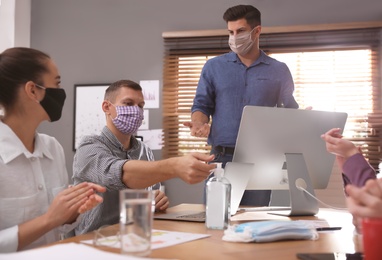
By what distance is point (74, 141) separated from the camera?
12.4 ft

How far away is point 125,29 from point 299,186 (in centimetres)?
263

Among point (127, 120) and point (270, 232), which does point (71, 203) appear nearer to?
point (270, 232)

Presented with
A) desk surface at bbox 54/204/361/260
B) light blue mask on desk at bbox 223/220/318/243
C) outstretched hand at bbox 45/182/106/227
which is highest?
outstretched hand at bbox 45/182/106/227

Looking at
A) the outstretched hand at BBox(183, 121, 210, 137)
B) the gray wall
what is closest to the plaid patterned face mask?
the outstretched hand at BBox(183, 121, 210, 137)

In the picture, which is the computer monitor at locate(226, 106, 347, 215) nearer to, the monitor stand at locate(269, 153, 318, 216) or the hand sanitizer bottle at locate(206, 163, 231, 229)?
the monitor stand at locate(269, 153, 318, 216)

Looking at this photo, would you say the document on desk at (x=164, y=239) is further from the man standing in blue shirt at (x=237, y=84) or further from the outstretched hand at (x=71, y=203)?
the man standing in blue shirt at (x=237, y=84)

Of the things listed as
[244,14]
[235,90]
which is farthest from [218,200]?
[244,14]

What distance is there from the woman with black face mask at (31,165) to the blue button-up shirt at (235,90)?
100cm

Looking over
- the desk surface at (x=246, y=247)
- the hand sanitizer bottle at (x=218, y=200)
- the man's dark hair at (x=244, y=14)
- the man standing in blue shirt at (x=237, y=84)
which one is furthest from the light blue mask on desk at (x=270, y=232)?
the man's dark hair at (x=244, y=14)

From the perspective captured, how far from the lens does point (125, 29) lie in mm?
3816

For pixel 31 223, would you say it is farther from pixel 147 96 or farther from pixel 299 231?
pixel 147 96

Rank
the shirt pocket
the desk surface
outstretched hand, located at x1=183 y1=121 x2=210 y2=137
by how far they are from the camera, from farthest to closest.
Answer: outstretched hand, located at x1=183 y1=121 x2=210 y2=137 < the shirt pocket < the desk surface

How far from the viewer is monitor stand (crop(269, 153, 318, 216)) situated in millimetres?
1595

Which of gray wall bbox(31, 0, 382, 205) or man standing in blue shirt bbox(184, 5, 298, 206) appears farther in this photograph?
gray wall bbox(31, 0, 382, 205)
